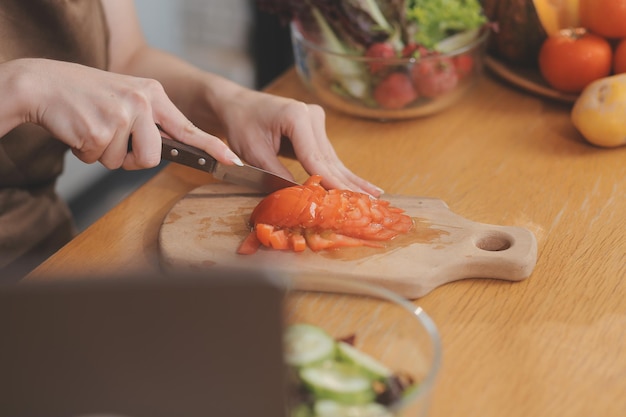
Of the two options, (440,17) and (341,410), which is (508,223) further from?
(341,410)

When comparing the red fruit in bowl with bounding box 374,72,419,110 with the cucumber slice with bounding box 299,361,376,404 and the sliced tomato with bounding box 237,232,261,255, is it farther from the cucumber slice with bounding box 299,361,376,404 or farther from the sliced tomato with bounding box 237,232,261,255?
the cucumber slice with bounding box 299,361,376,404

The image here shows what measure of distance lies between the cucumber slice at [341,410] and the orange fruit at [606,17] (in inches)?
49.9

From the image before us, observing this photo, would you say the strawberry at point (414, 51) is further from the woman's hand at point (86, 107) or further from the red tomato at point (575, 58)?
the woman's hand at point (86, 107)

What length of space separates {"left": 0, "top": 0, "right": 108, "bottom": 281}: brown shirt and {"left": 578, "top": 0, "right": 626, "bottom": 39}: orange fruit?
1.09m

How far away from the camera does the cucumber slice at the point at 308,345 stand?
0.88 m

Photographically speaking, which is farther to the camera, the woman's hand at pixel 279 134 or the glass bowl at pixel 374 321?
the woman's hand at pixel 279 134

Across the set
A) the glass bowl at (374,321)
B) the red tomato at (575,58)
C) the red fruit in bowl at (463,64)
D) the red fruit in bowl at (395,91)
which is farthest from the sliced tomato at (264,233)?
the red tomato at (575,58)

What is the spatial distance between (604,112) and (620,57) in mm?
202

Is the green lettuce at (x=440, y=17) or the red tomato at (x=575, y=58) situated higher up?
the green lettuce at (x=440, y=17)

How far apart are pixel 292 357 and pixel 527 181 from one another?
866mm

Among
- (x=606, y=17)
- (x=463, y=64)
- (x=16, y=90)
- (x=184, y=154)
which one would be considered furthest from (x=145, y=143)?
(x=606, y=17)

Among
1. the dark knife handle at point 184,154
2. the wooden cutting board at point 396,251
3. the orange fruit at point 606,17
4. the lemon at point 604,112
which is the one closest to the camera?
the wooden cutting board at point 396,251

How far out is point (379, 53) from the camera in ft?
5.86

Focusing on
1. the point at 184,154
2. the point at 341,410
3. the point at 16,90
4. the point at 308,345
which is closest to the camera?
the point at 341,410
